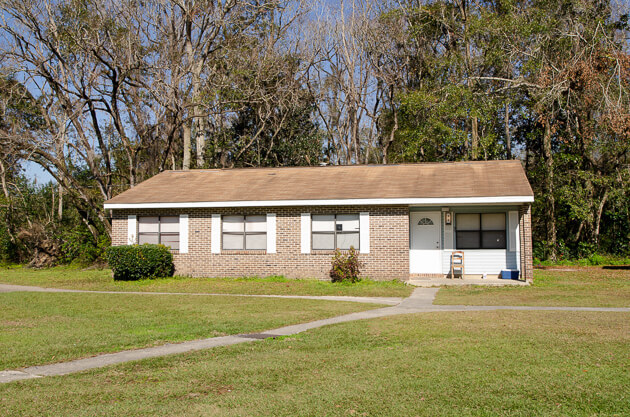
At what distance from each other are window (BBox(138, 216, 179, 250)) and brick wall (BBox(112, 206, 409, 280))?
9.5 inches

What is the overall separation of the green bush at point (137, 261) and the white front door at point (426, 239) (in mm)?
8284

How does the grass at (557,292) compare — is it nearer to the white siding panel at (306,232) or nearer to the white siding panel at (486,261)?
the white siding panel at (486,261)

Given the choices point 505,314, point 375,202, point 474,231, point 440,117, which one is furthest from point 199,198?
point 440,117

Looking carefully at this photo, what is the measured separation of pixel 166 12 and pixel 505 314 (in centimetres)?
2507

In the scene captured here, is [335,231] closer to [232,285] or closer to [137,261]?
[232,285]

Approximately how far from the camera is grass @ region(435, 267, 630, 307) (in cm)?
1344

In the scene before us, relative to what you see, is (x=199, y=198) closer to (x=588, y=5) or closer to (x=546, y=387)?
(x=546, y=387)

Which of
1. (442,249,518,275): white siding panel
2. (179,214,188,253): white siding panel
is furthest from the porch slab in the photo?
(179,214,188,253): white siding panel

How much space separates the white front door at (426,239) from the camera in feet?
64.5

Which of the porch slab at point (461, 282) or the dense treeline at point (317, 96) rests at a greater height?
the dense treeline at point (317, 96)

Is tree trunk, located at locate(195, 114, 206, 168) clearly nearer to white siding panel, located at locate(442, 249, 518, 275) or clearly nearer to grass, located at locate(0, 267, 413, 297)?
grass, located at locate(0, 267, 413, 297)

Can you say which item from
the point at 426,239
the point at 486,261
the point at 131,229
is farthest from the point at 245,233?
the point at 486,261

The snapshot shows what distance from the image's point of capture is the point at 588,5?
86.6 feet

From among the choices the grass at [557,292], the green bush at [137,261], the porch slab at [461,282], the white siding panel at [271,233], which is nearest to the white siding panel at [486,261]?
the porch slab at [461,282]
